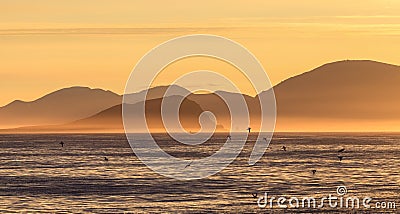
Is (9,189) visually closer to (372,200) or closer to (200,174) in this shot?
(200,174)

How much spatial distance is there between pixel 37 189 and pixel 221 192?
64.5 feet

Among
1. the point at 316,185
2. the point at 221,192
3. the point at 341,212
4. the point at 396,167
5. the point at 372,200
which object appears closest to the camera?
the point at 341,212

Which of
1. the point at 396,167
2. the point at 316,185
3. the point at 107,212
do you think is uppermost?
the point at 396,167

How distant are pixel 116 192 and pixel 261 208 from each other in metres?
20.4

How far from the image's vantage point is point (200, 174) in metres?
119

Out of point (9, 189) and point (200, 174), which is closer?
point (9, 189)

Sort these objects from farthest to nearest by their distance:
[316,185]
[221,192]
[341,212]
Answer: [316,185], [221,192], [341,212]

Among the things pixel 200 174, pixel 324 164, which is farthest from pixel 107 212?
pixel 324 164

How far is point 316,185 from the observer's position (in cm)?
10119

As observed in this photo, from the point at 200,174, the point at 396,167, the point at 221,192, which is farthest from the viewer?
the point at 396,167

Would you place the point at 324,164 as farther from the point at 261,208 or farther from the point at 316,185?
the point at 261,208

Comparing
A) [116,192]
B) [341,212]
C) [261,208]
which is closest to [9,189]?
[116,192]

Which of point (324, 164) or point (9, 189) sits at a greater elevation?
point (324, 164)

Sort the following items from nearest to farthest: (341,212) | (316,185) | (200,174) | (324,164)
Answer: (341,212), (316,185), (200,174), (324,164)
